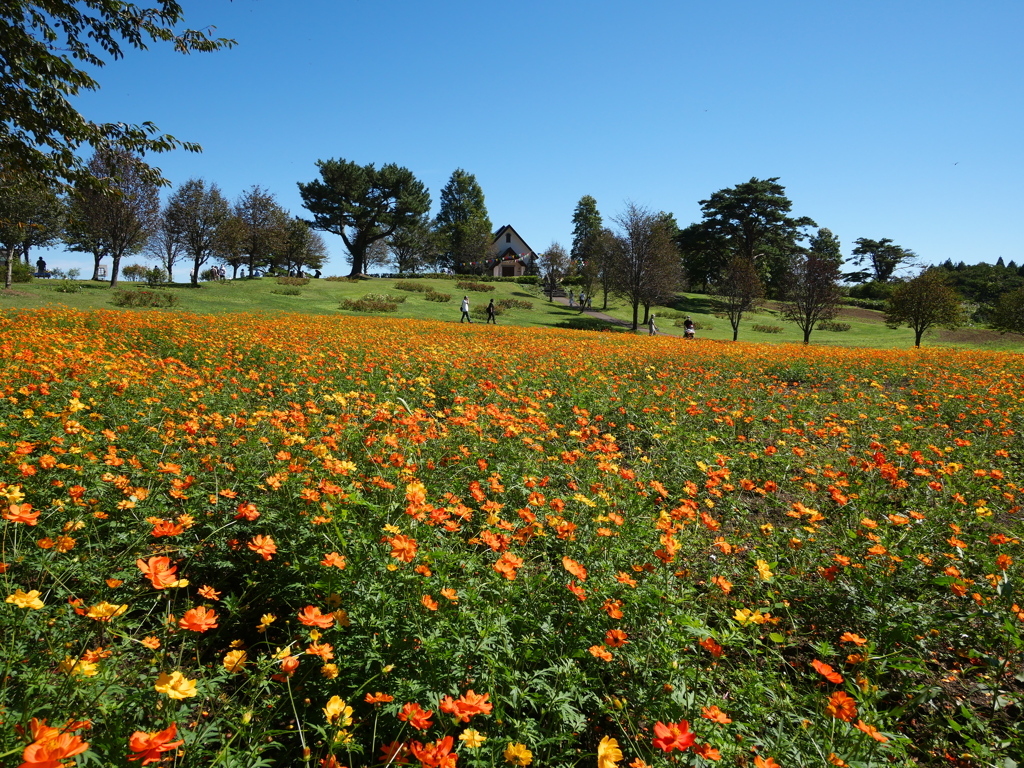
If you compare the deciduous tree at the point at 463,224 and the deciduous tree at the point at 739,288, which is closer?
the deciduous tree at the point at 739,288

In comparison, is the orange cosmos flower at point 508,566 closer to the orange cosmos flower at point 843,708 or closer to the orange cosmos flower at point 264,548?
Answer: the orange cosmos flower at point 264,548

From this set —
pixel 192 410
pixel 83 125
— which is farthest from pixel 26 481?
pixel 83 125

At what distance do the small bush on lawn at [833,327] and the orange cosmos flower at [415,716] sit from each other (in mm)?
42942

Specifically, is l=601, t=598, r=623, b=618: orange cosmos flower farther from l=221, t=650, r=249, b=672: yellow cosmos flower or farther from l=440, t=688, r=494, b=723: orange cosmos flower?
l=221, t=650, r=249, b=672: yellow cosmos flower

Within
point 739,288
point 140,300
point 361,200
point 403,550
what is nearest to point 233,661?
point 403,550

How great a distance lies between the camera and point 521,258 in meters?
73.8

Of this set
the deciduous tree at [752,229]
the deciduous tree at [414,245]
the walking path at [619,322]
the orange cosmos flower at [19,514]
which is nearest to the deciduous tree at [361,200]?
the deciduous tree at [414,245]

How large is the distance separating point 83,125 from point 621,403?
1032 cm

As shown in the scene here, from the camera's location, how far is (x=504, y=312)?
3491 cm

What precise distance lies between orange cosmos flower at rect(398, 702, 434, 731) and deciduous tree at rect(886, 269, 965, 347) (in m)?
32.8

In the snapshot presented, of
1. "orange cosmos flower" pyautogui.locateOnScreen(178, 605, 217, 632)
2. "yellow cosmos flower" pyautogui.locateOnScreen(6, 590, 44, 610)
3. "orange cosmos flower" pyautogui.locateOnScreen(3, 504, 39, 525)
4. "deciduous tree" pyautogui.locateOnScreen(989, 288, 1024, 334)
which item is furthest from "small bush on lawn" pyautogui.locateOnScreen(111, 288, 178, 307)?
"deciduous tree" pyautogui.locateOnScreen(989, 288, 1024, 334)

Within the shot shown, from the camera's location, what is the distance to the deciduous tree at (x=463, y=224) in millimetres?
63384

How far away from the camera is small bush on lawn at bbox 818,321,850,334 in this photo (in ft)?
121

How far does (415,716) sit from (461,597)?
2.22ft
